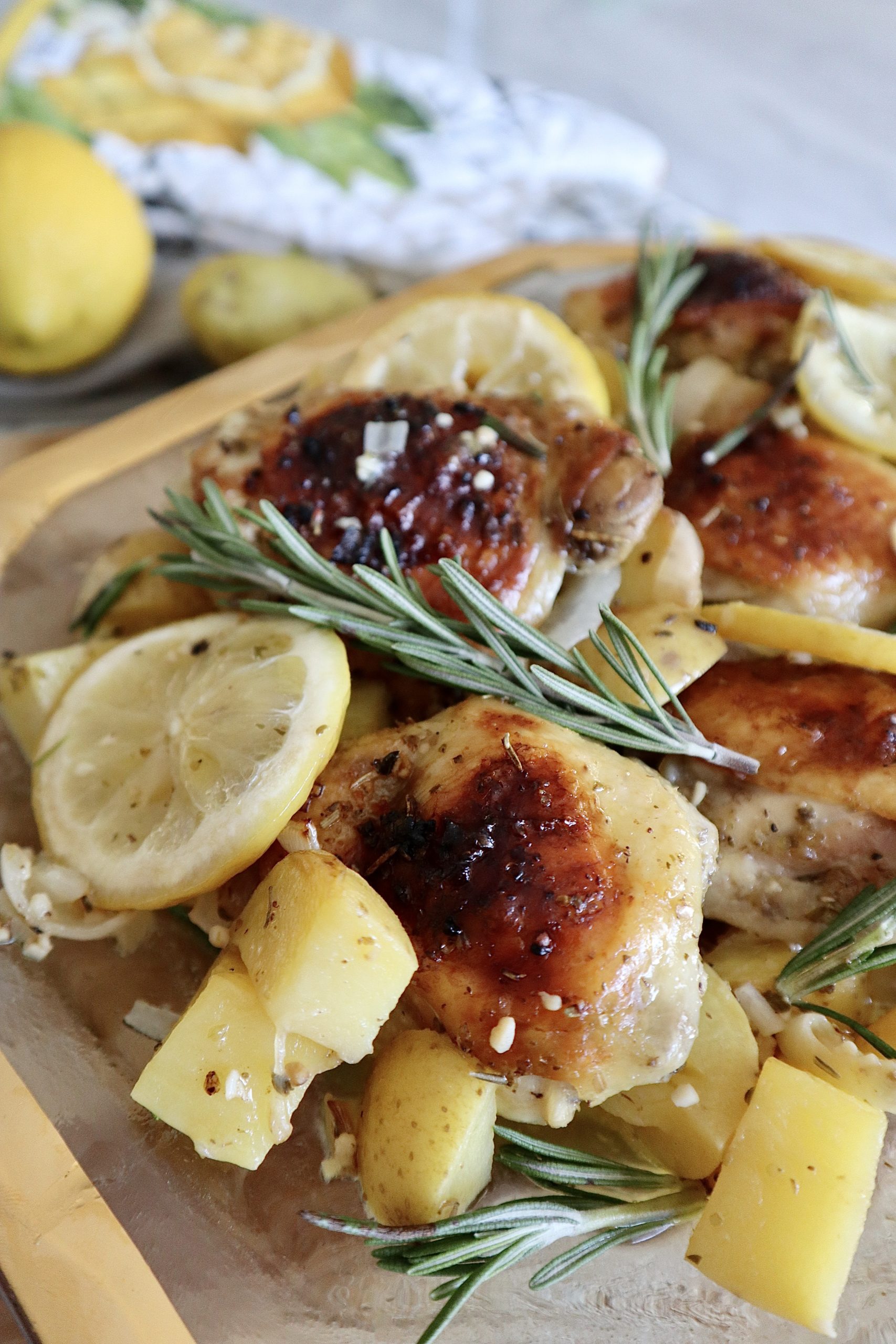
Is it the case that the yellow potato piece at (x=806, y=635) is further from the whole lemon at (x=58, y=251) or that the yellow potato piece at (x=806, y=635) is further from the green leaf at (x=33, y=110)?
the green leaf at (x=33, y=110)

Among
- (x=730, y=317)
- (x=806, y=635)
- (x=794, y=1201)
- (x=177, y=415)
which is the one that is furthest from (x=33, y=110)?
(x=794, y=1201)

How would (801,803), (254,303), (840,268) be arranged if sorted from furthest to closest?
(254,303)
(840,268)
(801,803)

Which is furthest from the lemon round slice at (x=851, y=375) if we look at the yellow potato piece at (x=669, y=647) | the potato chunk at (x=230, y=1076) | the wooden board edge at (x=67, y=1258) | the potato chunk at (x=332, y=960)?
the wooden board edge at (x=67, y=1258)

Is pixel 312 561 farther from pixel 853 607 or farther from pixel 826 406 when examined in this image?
pixel 826 406

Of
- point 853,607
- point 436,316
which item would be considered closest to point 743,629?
point 853,607

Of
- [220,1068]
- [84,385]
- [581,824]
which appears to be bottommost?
[84,385]

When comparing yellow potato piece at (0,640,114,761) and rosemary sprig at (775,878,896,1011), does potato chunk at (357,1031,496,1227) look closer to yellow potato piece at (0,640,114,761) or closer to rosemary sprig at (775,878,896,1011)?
rosemary sprig at (775,878,896,1011)

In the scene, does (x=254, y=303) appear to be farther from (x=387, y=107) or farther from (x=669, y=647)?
(x=669, y=647)
